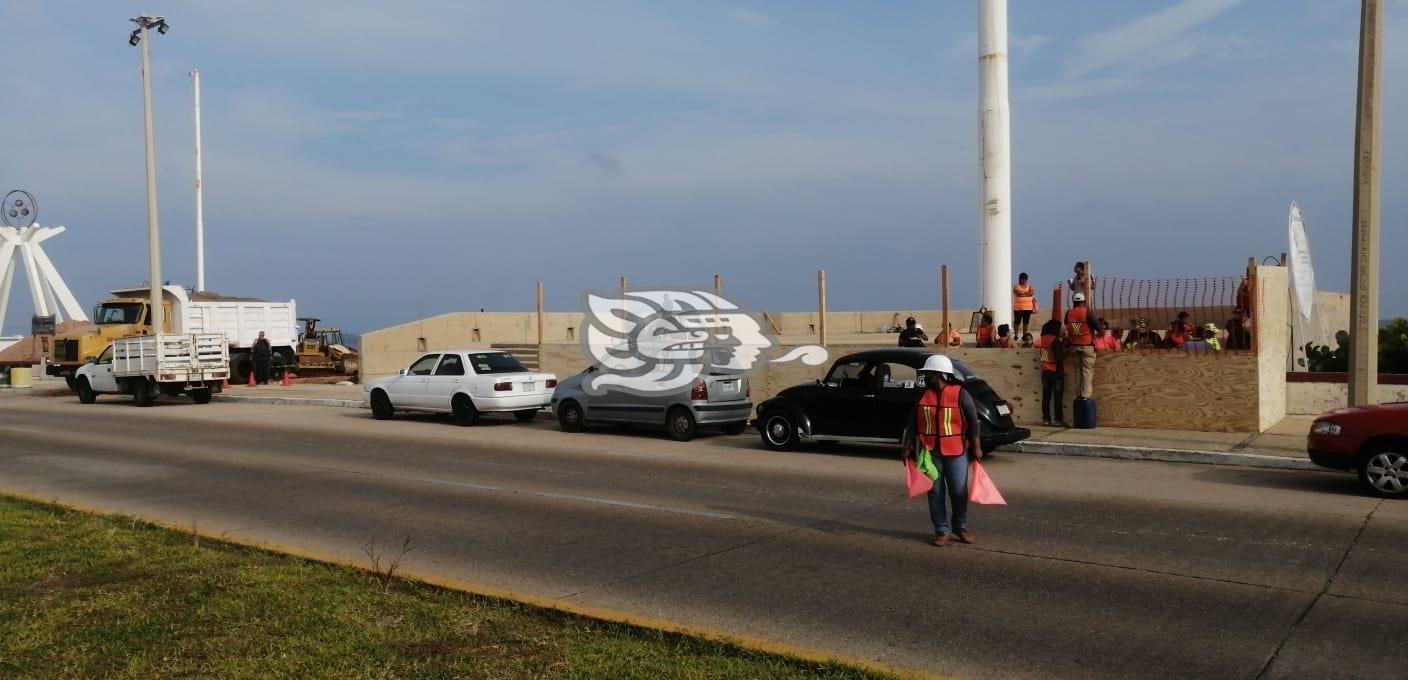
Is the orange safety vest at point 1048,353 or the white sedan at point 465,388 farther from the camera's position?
the white sedan at point 465,388

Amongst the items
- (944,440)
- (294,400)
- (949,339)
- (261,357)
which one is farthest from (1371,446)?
(261,357)

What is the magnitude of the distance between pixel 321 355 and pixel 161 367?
11610 mm

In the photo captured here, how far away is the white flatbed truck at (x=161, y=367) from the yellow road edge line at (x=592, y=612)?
19350mm

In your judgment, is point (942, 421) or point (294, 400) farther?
point (294, 400)

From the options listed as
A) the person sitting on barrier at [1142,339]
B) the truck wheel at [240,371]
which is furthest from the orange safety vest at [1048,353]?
the truck wheel at [240,371]

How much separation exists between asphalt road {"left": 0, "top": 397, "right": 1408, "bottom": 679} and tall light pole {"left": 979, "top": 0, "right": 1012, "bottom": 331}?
8934 millimetres

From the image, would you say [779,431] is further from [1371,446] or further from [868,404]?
[1371,446]

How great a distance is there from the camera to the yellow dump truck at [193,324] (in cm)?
3178

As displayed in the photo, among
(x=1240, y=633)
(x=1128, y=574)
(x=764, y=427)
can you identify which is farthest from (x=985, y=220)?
(x=1240, y=633)

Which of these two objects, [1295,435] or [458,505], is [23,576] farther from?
[1295,435]

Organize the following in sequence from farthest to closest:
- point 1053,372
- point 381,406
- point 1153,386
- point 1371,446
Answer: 1. point 381,406
2. point 1053,372
3. point 1153,386
4. point 1371,446

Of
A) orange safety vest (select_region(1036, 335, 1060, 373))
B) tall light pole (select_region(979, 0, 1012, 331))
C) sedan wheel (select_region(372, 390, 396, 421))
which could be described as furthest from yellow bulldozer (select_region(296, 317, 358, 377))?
orange safety vest (select_region(1036, 335, 1060, 373))

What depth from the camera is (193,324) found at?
114ft

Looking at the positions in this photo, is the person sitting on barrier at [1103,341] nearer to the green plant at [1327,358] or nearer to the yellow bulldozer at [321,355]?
the green plant at [1327,358]
